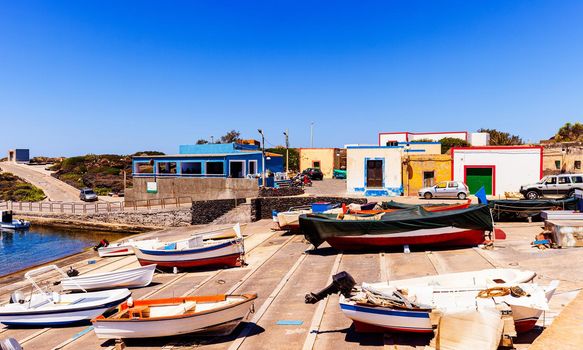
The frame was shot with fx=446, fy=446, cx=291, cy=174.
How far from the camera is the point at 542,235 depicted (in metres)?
17.9

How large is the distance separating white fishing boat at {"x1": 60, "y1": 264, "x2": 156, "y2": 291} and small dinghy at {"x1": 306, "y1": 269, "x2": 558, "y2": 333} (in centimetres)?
890

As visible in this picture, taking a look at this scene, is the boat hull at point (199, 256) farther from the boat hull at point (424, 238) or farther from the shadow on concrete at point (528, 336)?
the shadow on concrete at point (528, 336)

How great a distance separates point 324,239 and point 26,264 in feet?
66.6

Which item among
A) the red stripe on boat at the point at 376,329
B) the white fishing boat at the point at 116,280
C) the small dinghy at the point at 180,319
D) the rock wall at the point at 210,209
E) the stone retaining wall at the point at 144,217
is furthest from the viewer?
the stone retaining wall at the point at 144,217

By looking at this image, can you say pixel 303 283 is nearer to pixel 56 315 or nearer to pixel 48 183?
pixel 56 315

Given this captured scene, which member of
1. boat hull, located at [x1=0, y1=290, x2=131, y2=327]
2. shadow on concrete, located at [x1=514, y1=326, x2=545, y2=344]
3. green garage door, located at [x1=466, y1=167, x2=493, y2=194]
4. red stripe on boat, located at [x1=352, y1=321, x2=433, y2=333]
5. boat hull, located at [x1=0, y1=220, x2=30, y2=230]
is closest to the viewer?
shadow on concrete, located at [x1=514, y1=326, x2=545, y2=344]

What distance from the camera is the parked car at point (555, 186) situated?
95.7 ft

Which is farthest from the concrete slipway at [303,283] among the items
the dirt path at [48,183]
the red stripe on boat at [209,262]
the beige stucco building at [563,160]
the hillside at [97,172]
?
the hillside at [97,172]

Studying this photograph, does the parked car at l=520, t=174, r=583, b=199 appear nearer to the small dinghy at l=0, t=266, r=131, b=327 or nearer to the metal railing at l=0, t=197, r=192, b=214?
the small dinghy at l=0, t=266, r=131, b=327

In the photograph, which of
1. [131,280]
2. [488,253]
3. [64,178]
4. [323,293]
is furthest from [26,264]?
[64,178]

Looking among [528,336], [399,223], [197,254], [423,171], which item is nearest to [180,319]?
[528,336]

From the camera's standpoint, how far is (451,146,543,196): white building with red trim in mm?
32688

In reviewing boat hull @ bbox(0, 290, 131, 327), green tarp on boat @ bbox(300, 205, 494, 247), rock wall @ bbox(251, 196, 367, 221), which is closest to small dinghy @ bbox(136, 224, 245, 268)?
green tarp on boat @ bbox(300, 205, 494, 247)

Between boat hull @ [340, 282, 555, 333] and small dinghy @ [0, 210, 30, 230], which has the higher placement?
boat hull @ [340, 282, 555, 333]
